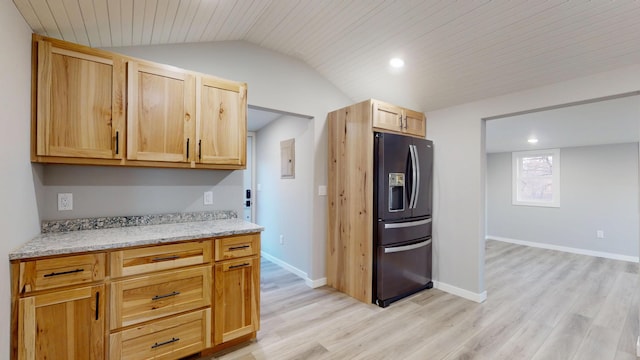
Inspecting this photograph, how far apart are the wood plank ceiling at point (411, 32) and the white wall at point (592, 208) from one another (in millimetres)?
4094

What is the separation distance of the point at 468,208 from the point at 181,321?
2.99 metres

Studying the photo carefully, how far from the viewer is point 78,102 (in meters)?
1.78

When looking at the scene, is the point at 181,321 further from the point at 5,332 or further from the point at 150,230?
the point at 5,332

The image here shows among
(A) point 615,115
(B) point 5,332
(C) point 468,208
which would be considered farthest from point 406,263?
(A) point 615,115

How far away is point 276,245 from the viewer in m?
4.39

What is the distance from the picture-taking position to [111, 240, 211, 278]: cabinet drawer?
1672mm

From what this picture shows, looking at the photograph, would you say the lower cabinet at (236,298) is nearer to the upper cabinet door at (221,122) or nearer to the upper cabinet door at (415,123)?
the upper cabinet door at (221,122)

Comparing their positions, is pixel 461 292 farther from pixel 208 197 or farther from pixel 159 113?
pixel 159 113

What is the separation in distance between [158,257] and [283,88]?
212 centimetres

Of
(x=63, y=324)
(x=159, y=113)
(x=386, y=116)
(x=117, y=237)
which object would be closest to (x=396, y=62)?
(x=386, y=116)

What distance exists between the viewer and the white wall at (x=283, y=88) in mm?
2471

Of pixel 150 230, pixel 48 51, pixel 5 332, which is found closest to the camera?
pixel 5 332

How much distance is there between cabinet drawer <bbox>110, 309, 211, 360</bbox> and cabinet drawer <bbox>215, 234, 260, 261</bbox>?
41 centimetres

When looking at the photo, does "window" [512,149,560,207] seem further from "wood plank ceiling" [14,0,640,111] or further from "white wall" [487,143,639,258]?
"wood plank ceiling" [14,0,640,111]
